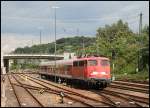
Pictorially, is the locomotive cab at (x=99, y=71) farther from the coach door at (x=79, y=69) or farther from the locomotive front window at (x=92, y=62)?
the coach door at (x=79, y=69)

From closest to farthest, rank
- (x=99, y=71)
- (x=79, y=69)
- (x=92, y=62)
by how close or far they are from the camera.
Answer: (x=99, y=71)
(x=92, y=62)
(x=79, y=69)

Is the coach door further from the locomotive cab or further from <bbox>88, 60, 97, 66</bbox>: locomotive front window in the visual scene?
the locomotive cab

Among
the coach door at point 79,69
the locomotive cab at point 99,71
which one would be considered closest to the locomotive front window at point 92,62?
the locomotive cab at point 99,71

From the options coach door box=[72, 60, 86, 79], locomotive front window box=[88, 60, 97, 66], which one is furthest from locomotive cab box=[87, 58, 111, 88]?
coach door box=[72, 60, 86, 79]

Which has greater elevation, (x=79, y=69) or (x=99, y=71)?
(x=79, y=69)

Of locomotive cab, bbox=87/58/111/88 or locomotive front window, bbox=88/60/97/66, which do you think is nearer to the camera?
locomotive cab, bbox=87/58/111/88

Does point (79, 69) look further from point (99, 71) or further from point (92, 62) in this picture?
point (99, 71)

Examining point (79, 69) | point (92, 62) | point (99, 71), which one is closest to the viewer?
point (99, 71)

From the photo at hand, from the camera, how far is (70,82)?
162ft

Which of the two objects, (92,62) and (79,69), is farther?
(79,69)

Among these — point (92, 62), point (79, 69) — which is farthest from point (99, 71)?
point (79, 69)

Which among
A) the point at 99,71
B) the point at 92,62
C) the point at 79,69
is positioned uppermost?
the point at 92,62

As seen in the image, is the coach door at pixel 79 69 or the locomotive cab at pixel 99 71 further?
the coach door at pixel 79 69

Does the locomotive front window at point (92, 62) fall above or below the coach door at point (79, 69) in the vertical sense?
above
